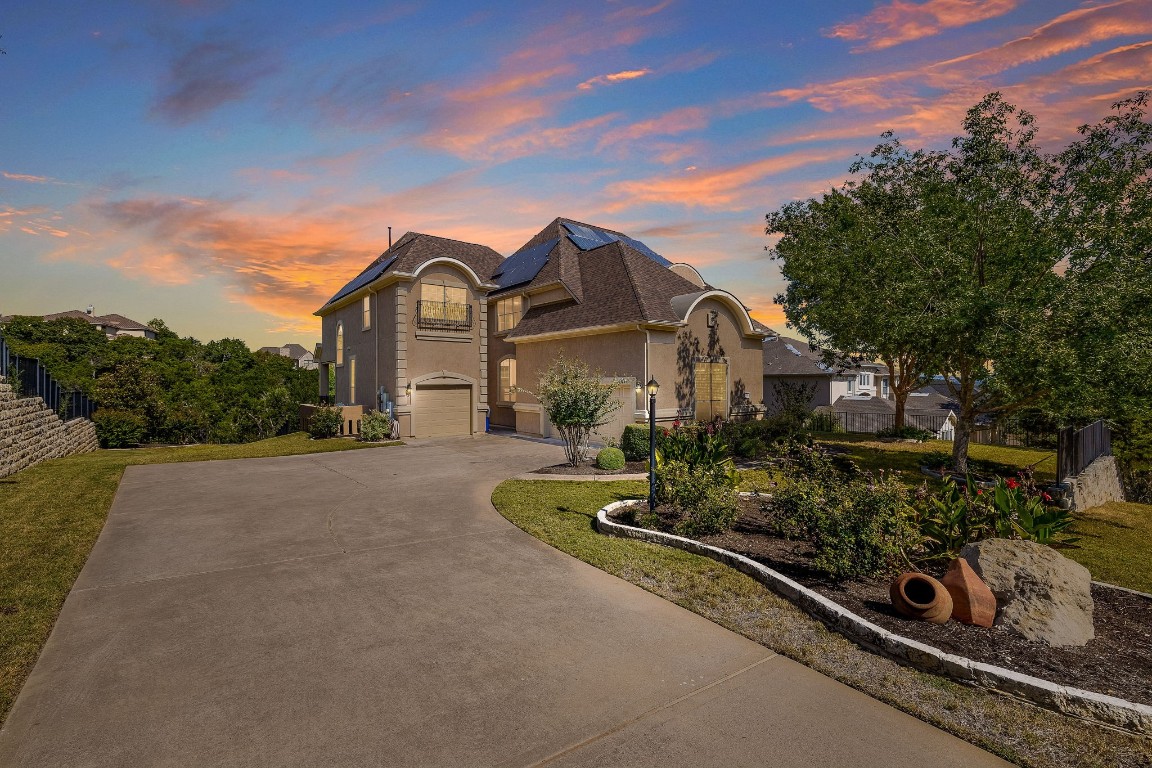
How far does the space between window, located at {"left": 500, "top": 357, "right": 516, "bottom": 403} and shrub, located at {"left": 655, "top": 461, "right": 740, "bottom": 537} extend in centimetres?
1644

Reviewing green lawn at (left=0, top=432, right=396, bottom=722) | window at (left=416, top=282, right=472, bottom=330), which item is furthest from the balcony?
green lawn at (left=0, top=432, right=396, bottom=722)

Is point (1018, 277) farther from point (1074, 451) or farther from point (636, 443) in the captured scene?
point (636, 443)

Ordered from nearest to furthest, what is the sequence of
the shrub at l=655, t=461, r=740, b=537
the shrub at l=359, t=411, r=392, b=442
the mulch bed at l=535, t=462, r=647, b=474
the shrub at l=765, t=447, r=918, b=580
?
the shrub at l=765, t=447, r=918, b=580, the shrub at l=655, t=461, r=740, b=537, the mulch bed at l=535, t=462, r=647, b=474, the shrub at l=359, t=411, r=392, b=442

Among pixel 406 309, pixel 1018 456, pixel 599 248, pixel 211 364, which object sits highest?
pixel 599 248

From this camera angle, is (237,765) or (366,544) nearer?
(237,765)

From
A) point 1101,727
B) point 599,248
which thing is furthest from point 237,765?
point 599,248

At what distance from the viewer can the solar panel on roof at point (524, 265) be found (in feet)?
83.9

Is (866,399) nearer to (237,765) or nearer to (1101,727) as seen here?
(1101,727)

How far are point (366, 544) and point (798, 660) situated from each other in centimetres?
655

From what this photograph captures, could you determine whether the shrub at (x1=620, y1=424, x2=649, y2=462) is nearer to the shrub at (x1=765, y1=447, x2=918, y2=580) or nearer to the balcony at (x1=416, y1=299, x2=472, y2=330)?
the shrub at (x1=765, y1=447, x2=918, y2=580)

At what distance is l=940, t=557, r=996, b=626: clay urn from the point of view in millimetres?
5547

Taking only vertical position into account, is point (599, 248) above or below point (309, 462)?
above

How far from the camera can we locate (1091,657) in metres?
5.03

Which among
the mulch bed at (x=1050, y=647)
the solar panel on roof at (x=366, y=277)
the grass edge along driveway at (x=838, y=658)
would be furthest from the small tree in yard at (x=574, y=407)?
the solar panel on roof at (x=366, y=277)
